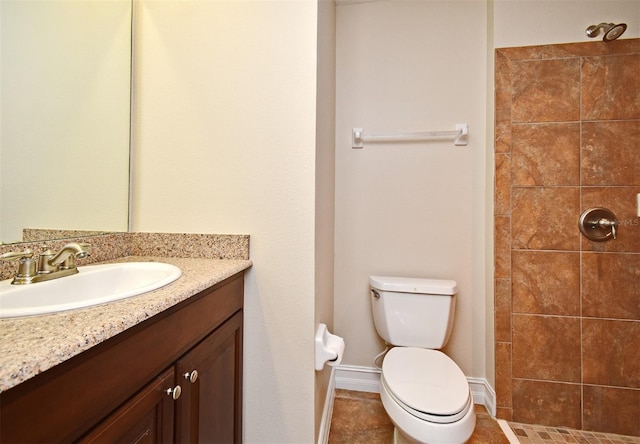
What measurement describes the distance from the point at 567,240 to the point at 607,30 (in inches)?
40.2

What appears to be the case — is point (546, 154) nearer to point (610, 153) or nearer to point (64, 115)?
point (610, 153)

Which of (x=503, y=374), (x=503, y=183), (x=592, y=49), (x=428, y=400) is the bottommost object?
(x=503, y=374)

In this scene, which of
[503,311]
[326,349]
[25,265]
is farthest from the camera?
[503,311]

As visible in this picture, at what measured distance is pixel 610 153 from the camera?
142 centimetres

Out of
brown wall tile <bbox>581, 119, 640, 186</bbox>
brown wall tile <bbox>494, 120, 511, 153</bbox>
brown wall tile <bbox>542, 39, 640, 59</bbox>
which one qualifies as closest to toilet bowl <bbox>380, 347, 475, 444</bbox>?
brown wall tile <bbox>494, 120, 511, 153</bbox>

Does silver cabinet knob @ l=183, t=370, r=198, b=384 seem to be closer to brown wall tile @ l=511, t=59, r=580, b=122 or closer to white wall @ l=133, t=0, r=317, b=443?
white wall @ l=133, t=0, r=317, b=443

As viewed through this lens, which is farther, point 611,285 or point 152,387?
point 611,285

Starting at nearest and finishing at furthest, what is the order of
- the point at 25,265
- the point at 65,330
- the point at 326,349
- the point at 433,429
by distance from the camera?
the point at 65,330
the point at 25,265
the point at 433,429
the point at 326,349

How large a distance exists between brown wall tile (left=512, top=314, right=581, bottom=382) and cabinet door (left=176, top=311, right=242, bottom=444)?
4.61 ft

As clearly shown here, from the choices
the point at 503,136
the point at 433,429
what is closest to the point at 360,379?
the point at 433,429

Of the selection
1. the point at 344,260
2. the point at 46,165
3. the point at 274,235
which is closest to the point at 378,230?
the point at 344,260

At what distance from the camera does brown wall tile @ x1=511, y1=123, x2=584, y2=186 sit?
1450 millimetres

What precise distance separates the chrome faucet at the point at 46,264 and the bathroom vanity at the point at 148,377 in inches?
11.7

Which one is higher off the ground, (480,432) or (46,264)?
(46,264)
